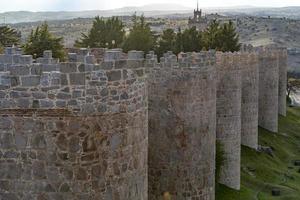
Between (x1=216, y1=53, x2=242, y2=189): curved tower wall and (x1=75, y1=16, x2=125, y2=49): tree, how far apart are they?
18.0m

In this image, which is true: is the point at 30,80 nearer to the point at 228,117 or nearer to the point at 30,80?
the point at 30,80

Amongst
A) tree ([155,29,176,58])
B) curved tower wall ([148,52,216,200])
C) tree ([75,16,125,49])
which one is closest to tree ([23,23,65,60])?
tree ([75,16,125,49])

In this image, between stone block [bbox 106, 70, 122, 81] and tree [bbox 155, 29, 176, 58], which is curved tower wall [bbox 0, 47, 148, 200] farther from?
tree [bbox 155, 29, 176, 58]

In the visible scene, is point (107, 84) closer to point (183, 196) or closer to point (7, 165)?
point (7, 165)

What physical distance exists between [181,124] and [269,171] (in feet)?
54.8

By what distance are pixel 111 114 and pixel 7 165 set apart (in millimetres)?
1715

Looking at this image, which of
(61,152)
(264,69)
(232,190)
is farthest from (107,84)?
(264,69)

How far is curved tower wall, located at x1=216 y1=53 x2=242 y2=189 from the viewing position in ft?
85.3

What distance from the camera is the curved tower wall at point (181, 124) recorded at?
17156 millimetres

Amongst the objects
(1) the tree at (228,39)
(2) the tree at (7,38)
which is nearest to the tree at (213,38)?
(1) the tree at (228,39)

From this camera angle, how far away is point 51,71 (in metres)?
8.85

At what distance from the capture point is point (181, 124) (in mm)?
17328

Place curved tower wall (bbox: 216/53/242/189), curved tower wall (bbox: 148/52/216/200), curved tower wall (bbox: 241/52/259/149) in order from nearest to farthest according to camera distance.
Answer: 1. curved tower wall (bbox: 148/52/216/200)
2. curved tower wall (bbox: 216/53/242/189)
3. curved tower wall (bbox: 241/52/259/149)

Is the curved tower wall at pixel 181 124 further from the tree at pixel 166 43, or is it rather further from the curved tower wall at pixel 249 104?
the tree at pixel 166 43
